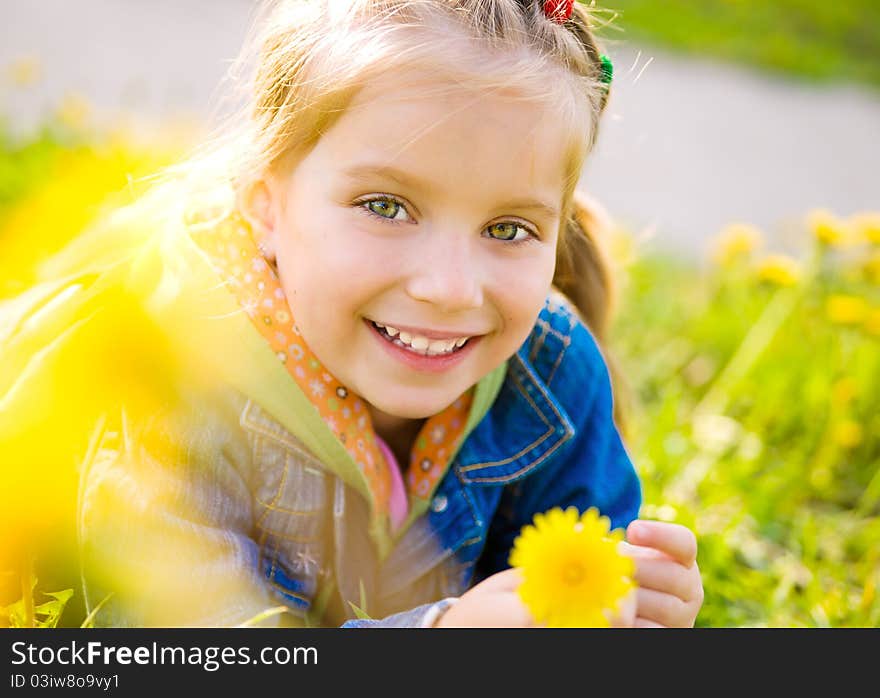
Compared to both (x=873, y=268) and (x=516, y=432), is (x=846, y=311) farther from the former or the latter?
(x=516, y=432)

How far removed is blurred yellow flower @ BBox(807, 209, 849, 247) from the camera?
2.44 m

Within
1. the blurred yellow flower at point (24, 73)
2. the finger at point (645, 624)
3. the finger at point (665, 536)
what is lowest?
the finger at point (645, 624)

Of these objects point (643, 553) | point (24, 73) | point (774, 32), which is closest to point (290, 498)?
point (643, 553)

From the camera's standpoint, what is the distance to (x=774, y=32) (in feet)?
19.9

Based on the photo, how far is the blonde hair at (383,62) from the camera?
4.18 ft

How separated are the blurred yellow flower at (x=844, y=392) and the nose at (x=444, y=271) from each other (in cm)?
144

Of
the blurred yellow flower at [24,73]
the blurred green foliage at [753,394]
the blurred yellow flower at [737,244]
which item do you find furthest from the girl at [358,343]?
the blurred yellow flower at [24,73]

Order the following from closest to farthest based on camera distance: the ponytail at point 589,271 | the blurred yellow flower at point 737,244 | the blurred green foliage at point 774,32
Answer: the ponytail at point 589,271, the blurred yellow flower at point 737,244, the blurred green foliage at point 774,32

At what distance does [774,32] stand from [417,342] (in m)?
5.39

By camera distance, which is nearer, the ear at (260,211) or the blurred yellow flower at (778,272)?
the ear at (260,211)

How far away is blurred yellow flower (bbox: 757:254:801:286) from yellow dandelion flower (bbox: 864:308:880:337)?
189 mm

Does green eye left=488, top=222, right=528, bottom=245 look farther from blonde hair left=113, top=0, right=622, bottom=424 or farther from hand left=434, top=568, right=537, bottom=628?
hand left=434, top=568, right=537, bottom=628

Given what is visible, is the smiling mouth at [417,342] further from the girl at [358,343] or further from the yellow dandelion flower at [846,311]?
the yellow dandelion flower at [846,311]

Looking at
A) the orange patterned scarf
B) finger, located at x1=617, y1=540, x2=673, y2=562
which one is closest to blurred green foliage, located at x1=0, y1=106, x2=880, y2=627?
the orange patterned scarf
